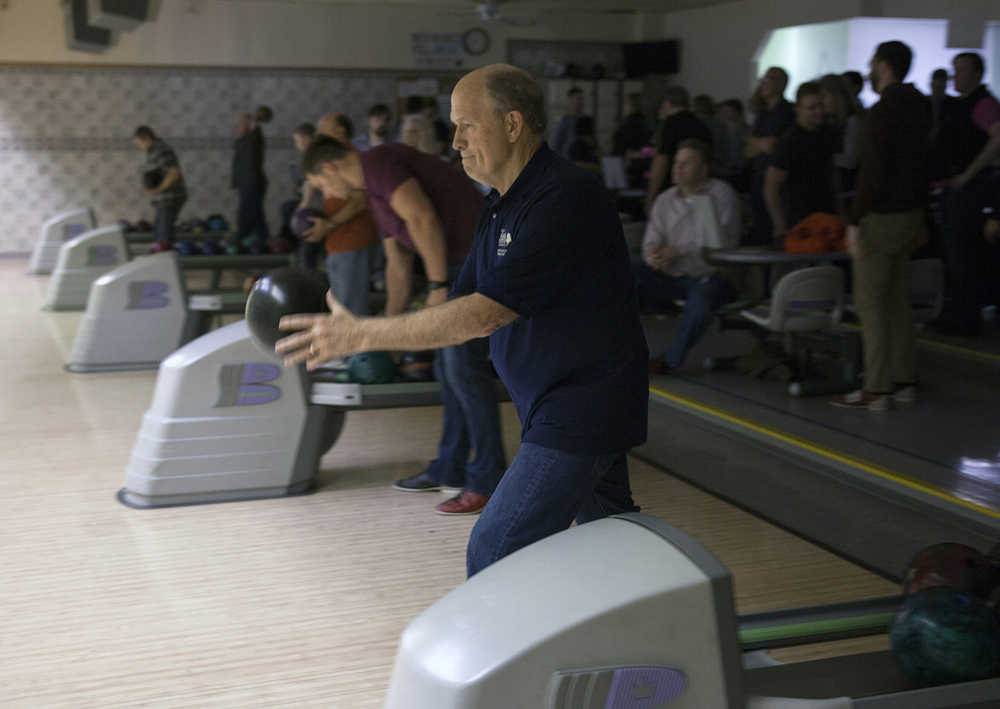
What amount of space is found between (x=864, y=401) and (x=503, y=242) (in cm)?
314

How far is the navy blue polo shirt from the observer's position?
1.67m

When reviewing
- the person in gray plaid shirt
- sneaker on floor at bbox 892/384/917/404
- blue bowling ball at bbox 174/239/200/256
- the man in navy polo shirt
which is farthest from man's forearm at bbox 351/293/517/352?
the person in gray plaid shirt

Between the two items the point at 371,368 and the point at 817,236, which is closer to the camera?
the point at 371,368

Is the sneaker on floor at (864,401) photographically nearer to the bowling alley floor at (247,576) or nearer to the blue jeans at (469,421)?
the bowling alley floor at (247,576)

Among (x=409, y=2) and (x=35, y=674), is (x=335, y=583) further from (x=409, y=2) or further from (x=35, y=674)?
(x=409, y=2)

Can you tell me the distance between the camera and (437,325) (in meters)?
1.68

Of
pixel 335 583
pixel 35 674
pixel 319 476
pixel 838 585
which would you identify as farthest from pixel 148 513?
pixel 838 585

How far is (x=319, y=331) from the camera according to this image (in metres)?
1.68

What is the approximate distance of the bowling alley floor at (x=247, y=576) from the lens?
2322 millimetres

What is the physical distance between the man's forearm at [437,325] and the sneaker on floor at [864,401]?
3162 mm

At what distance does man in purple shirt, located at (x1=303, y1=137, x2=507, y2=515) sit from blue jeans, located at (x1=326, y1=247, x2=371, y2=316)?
1199 millimetres

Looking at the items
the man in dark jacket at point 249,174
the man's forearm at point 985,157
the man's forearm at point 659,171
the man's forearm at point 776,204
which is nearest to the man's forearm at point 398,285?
the man's forearm at point 776,204

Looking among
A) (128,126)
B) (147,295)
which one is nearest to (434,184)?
(147,295)

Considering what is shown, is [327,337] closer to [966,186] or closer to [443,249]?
[443,249]
